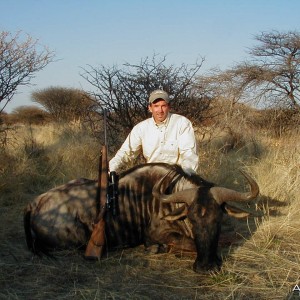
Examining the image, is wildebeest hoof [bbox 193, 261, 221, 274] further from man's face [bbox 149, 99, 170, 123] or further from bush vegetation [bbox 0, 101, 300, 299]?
man's face [bbox 149, 99, 170, 123]

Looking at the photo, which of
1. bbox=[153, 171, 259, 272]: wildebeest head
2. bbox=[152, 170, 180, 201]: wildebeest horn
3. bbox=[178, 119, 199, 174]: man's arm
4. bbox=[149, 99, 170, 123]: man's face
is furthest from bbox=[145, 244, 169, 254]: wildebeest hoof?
bbox=[149, 99, 170, 123]: man's face

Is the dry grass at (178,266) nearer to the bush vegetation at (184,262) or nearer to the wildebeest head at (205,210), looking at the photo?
the bush vegetation at (184,262)

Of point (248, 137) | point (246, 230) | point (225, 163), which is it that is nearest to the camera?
point (246, 230)

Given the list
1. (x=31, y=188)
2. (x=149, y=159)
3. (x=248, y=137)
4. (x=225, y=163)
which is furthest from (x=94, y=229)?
(x=248, y=137)

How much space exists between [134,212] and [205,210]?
2.80ft

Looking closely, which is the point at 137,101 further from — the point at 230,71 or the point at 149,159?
the point at 230,71

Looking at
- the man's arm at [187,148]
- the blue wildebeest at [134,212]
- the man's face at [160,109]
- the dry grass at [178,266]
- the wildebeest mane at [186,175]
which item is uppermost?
the man's face at [160,109]

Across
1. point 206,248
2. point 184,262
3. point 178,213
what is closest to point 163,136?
point 178,213

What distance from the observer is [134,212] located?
13.2ft

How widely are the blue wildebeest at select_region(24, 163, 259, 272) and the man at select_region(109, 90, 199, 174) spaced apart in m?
0.46

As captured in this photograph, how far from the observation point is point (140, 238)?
13.3ft

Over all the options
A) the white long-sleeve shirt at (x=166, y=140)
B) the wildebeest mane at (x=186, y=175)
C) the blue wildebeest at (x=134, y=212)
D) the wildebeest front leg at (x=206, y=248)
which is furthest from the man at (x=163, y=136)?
the wildebeest front leg at (x=206, y=248)

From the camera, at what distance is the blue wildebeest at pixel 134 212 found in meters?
3.65

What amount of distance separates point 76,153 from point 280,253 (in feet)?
16.1
